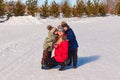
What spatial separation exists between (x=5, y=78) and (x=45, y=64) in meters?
1.71

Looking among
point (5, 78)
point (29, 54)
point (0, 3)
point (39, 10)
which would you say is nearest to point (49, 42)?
point (5, 78)

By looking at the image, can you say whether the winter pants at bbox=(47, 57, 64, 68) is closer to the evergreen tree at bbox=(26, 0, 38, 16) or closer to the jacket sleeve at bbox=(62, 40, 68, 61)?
the jacket sleeve at bbox=(62, 40, 68, 61)

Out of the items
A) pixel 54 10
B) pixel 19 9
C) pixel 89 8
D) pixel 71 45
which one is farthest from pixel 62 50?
pixel 89 8

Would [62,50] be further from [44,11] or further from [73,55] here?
[44,11]

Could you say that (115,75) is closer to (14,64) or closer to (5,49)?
(14,64)

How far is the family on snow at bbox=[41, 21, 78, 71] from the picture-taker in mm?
11688

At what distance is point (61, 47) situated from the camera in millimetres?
11680

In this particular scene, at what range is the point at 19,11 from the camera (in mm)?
57812

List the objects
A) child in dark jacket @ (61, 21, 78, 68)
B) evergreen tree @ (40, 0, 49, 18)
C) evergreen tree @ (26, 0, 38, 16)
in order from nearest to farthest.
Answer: child in dark jacket @ (61, 21, 78, 68) < evergreen tree @ (26, 0, 38, 16) < evergreen tree @ (40, 0, 49, 18)

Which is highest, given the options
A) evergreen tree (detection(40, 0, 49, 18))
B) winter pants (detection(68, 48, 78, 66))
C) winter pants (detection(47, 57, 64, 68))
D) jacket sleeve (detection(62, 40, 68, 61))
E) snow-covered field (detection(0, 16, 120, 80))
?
jacket sleeve (detection(62, 40, 68, 61))

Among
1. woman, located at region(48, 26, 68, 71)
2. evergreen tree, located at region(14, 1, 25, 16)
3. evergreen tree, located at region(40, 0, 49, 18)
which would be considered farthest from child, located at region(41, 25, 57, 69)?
evergreen tree, located at region(40, 0, 49, 18)

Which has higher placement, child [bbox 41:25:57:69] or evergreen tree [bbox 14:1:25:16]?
child [bbox 41:25:57:69]

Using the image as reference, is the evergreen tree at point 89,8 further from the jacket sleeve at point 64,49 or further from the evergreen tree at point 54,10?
→ the jacket sleeve at point 64,49

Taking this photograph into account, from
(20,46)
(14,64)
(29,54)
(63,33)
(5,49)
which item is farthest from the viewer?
(20,46)
